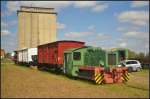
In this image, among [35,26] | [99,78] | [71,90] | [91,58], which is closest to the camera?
[71,90]

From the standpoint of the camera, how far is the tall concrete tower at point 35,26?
11038 cm

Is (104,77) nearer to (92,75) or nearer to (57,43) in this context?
(92,75)

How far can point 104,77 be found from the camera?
66.6 feet

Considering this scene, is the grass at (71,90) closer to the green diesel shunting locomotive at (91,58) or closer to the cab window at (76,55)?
the green diesel shunting locomotive at (91,58)

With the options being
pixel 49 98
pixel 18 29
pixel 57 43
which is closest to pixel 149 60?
pixel 57 43

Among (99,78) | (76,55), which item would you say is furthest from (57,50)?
(99,78)

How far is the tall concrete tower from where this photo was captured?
110375mm

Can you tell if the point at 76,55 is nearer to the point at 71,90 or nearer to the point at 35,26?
the point at 71,90

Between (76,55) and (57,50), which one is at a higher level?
(57,50)

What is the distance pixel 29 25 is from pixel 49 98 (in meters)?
102

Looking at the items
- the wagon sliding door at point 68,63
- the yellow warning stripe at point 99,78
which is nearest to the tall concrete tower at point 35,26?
the wagon sliding door at point 68,63

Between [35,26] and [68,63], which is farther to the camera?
[35,26]

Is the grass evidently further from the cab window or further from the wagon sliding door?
the wagon sliding door

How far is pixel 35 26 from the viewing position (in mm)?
115562
